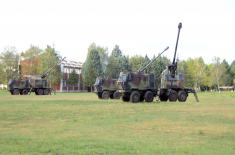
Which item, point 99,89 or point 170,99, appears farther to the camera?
point 99,89

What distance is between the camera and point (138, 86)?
39469 mm

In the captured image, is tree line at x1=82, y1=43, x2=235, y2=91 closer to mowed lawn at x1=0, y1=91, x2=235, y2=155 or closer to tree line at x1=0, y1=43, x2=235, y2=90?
tree line at x1=0, y1=43, x2=235, y2=90

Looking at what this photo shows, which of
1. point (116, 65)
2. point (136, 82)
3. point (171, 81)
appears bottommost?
point (136, 82)

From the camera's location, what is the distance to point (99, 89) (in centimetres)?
5050

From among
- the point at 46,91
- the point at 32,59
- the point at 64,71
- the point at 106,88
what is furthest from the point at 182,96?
the point at 64,71

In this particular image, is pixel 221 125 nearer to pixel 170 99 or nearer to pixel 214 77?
pixel 170 99

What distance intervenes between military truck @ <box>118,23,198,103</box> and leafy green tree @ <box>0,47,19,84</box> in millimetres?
63161

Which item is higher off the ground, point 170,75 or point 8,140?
point 170,75

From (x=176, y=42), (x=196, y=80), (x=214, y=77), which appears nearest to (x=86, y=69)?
(x=196, y=80)

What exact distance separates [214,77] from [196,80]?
11290 millimetres

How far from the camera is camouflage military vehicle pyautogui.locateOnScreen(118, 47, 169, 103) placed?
39156mm

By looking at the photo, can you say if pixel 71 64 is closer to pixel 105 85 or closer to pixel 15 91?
pixel 15 91

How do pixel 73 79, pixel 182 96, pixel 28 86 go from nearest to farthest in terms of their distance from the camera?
pixel 182 96 → pixel 28 86 → pixel 73 79

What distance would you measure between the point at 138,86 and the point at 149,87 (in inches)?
40.3
